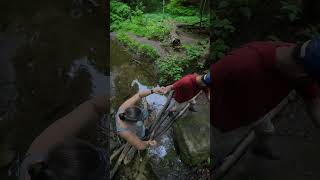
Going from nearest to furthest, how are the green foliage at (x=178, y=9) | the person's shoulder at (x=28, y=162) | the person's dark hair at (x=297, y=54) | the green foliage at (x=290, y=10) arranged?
the person's dark hair at (x=297, y=54) < the person's shoulder at (x=28, y=162) < the green foliage at (x=178, y=9) < the green foliage at (x=290, y=10)

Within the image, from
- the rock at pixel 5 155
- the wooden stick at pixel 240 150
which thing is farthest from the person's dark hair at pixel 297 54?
the rock at pixel 5 155

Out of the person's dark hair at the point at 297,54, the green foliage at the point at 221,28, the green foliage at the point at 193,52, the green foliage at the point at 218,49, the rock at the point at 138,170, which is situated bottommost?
the rock at the point at 138,170

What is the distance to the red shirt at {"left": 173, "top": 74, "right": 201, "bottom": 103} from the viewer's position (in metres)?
1.66

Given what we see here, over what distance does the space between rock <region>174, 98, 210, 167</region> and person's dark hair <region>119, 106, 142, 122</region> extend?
151 mm

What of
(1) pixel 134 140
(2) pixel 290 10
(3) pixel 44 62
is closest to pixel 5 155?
(3) pixel 44 62

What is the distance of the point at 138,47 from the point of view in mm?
1750

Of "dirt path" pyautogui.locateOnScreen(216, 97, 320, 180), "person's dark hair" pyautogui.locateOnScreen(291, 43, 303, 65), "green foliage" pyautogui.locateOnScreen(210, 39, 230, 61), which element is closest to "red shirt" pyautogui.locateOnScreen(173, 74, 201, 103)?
"green foliage" pyautogui.locateOnScreen(210, 39, 230, 61)

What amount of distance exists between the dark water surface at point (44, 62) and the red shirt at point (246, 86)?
43cm

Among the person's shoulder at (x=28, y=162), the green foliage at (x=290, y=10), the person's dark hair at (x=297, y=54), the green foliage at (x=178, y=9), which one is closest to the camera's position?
the person's dark hair at (x=297, y=54)

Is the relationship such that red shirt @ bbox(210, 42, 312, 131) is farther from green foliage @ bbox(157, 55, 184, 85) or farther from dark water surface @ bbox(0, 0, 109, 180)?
dark water surface @ bbox(0, 0, 109, 180)

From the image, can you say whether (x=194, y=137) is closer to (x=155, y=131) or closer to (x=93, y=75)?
(x=155, y=131)

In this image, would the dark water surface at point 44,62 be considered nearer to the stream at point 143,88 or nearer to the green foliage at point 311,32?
the stream at point 143,88

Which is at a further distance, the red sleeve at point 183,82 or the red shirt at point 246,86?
the red sleeve at point 183,82

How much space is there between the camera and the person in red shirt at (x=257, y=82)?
1496mm
